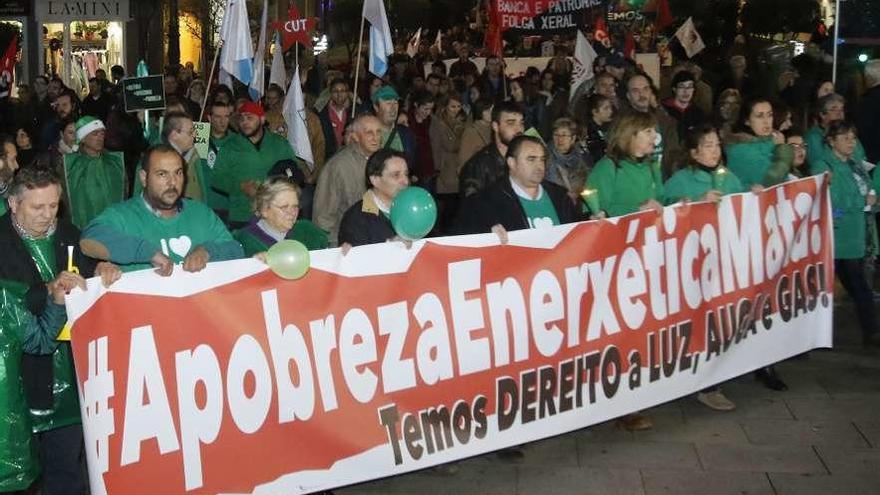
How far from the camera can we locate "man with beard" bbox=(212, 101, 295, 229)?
9484 mm

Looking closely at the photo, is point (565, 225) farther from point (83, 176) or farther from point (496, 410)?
point (83, 176)

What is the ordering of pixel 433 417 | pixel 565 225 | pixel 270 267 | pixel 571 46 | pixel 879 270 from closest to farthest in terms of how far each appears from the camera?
pixel 270 267, pixel 433 417, pixel 565 225, pixel 879 270, pixel 571 46

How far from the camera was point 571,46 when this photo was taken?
24000mm

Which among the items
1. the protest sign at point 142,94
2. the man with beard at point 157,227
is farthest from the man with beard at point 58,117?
the man with beard at point 157,227

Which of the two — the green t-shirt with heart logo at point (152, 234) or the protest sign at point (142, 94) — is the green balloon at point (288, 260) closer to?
the green t-shirt with heart logo at point (152, 234)

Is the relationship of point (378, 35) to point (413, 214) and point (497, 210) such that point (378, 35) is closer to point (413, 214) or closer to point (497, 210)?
point (497, 210)

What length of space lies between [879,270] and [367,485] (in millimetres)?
7200

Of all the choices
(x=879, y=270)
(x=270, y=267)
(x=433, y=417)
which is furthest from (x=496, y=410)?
(x=879, y=270)

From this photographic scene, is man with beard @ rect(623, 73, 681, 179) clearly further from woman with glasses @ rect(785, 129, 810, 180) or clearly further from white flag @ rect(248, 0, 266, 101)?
white flag @ rect(248, 0, 266, 101)

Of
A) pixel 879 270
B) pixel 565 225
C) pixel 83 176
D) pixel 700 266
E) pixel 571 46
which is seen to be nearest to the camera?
pixel 565 225

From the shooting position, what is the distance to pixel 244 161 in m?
9.52

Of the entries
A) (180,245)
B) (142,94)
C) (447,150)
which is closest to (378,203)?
(180,245)

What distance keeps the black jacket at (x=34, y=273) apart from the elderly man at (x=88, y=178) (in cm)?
367

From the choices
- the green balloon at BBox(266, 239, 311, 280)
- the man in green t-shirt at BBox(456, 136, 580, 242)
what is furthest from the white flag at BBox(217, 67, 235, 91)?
the green balloon at BBox(266, 239, 311, 280)
